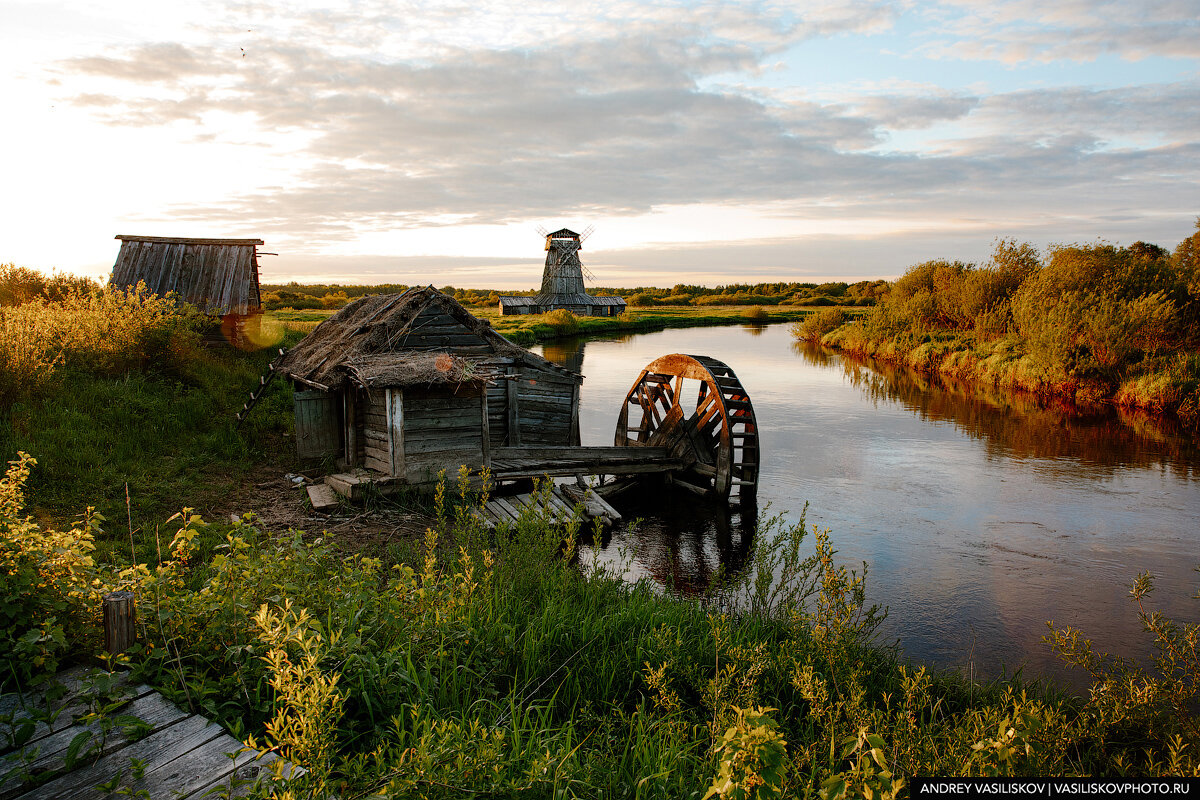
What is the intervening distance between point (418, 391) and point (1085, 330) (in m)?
26.0

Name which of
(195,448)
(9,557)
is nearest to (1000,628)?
(9,557)

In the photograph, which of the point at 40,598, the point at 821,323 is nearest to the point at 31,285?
the point at 40,598

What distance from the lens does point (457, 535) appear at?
7.31 meters

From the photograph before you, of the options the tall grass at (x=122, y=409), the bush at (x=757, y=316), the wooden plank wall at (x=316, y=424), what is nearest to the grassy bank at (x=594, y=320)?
the bush at (x=757, y=316)

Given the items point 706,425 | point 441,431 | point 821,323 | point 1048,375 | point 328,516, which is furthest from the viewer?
point 821,323

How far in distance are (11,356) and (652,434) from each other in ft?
45.2

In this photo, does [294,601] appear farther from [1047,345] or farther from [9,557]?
[1047,345]

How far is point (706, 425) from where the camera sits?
54.3 feet

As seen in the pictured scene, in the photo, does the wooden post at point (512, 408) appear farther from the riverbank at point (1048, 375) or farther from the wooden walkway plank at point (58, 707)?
the riverbank at point (1048, 375)

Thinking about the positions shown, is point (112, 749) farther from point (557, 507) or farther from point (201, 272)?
point (201, 272)

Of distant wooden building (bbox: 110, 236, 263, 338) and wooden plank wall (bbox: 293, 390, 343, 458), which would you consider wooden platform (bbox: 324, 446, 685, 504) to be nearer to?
wooden plank wall (bbox: 293, 390, 343, 458)

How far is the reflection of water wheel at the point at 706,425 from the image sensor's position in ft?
50.0

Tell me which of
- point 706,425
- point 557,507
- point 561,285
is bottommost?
point 557,507

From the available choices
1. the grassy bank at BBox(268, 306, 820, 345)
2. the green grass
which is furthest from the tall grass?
the grassy bank at BBox(268, 306, 820, 345)
